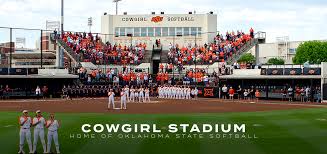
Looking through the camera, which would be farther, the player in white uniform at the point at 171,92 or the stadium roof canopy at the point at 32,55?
the stadium roof canopy at the point at 32,55

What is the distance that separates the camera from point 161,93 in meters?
54.5

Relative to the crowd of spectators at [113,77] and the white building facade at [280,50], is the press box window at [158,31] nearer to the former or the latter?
the crowd of spectators at [113,77]

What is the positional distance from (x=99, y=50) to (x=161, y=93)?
649 inches

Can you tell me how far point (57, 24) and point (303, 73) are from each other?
43156 mm

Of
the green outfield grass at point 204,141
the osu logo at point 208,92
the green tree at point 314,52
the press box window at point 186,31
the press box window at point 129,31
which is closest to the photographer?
the green outfield grass at point 204,141

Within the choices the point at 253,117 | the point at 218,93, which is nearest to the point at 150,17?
the point at 218,93

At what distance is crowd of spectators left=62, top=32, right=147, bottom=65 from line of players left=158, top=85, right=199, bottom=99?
1362 centimetres

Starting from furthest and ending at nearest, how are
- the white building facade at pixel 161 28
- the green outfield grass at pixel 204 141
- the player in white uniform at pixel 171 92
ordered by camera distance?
the white building facade at pixel 161 28 → the player in white uniform at pixel 171 92 → the green outfield grass at pixel 204 141

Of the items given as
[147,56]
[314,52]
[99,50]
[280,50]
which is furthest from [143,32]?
[280,50]

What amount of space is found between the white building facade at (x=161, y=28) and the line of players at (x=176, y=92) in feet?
68.7

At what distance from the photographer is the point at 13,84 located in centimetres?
5138

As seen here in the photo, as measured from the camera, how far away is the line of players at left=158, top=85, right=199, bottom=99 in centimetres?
5325

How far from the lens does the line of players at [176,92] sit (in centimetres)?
5325

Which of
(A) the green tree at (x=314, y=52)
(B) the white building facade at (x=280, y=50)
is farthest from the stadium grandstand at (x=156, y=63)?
(B) the white building facade at (x=280, y=50)
